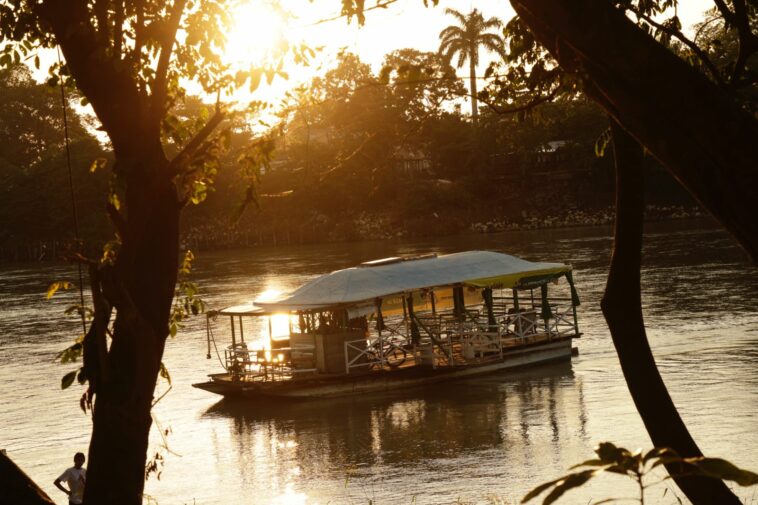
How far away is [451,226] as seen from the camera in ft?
326

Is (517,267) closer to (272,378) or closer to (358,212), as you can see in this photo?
(272,378)

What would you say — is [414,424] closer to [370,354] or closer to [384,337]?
[370,354]

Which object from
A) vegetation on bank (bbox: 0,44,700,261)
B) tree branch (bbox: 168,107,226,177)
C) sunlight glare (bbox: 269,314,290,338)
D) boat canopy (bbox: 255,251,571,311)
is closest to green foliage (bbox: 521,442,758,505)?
tree branch (bbox: 168,107,226,177)

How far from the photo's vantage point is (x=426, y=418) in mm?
24031

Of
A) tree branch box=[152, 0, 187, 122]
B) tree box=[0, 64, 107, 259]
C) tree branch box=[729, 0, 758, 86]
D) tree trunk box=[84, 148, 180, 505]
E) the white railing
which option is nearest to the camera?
tree trunk box=[84, 148, 180, 505]

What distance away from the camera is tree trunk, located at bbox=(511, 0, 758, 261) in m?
3.84

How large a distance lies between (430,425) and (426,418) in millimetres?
799

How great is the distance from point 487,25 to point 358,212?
22.8m

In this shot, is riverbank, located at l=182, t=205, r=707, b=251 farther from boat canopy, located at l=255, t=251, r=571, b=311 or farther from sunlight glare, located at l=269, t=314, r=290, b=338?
boat canopy, located at l=255, t=251, r=571, b=311

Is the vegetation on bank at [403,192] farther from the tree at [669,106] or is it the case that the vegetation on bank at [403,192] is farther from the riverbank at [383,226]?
the tree at [669,106]

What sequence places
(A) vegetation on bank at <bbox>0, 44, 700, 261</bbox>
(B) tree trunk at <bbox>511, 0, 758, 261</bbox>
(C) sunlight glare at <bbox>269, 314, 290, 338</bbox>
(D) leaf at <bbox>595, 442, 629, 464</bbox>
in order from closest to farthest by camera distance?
(D) leaf at <bbox>595, 442, 629, 464</bbox> → (B) tree trunk at <bbox>511, 0, 758, 261</bbox> → (C) sunlight glare at <bbox>269, 314, 290, 338</bbox> → (A) vegetation on bank at <bbox>0, 44, 700, 261</bbox>

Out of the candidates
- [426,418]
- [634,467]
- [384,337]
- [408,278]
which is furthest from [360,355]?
[634,467]

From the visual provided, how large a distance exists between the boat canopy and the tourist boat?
0.03 m

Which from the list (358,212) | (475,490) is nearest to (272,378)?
(475,490)
